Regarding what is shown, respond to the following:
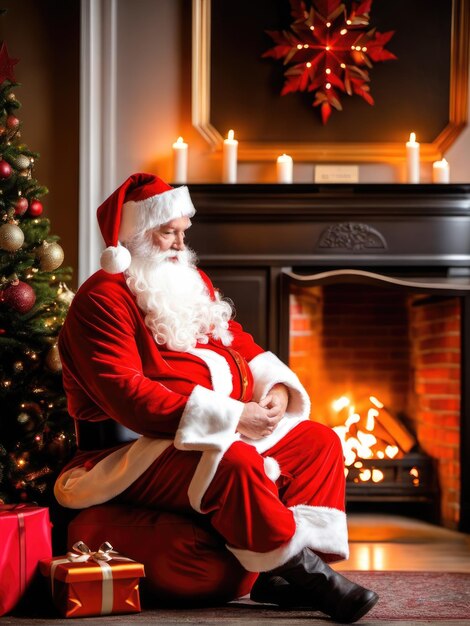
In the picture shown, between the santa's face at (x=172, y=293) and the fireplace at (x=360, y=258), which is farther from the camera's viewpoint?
the fireplace at (x=360, y=258)

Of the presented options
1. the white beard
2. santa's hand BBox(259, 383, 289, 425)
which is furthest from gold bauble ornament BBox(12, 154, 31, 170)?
santa's hand BBox(259, 383, 289, 425)

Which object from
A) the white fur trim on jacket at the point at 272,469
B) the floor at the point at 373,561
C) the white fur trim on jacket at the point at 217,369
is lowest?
the floor at the point at 373,561

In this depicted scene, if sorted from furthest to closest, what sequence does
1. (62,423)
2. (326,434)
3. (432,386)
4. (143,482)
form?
1. (432,386)
2. (62,423)
3. (326,434)
4. (143,482)

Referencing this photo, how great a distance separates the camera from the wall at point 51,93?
4098mm

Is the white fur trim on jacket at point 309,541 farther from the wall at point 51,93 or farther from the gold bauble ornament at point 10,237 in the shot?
the wall at point 51,93

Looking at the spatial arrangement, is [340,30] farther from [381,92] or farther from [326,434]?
[326,434]

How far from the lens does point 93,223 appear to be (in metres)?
3.95

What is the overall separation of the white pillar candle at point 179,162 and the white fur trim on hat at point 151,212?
3.83 feet

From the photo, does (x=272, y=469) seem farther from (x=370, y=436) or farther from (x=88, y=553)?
(x=370, y=436)

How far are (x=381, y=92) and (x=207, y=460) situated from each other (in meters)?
2.36

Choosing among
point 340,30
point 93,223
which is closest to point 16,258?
point 93,223

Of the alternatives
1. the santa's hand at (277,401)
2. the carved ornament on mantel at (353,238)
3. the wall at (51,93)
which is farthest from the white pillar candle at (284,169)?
the santa's hand at (277,401)

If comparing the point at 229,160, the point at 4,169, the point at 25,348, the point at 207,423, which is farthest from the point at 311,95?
the point at 207,423

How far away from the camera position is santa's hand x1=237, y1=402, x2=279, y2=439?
7.95 feet
